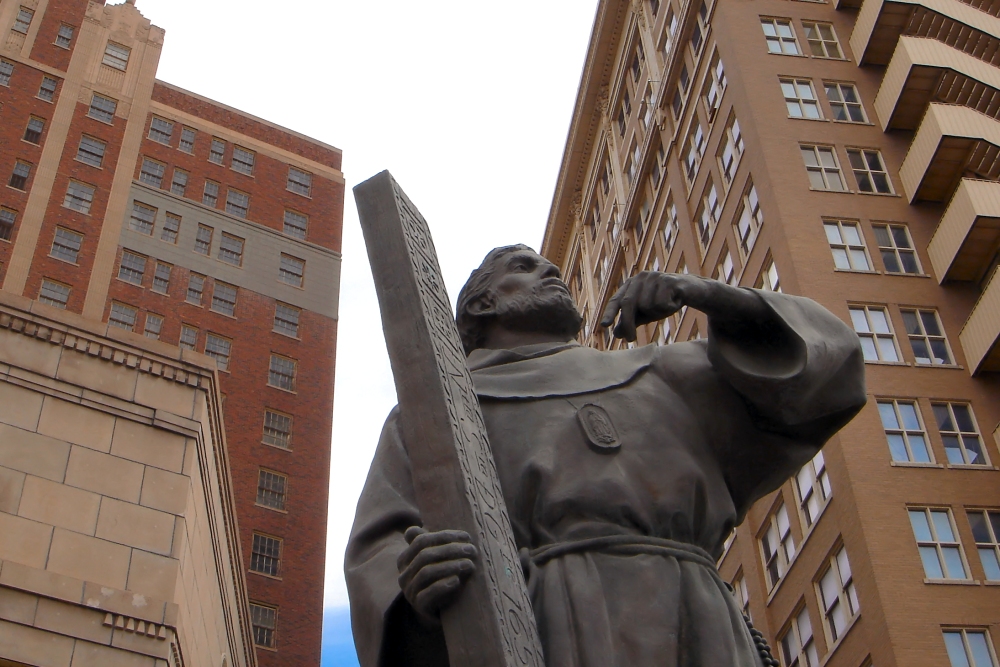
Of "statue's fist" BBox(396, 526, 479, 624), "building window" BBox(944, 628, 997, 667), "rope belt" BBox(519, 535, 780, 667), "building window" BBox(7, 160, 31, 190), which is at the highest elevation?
"building window" BBox(7, 160, 31, 190)

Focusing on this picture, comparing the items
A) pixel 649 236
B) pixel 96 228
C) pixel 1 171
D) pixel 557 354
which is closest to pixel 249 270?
pixel 96 228

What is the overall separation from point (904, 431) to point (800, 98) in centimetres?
1694

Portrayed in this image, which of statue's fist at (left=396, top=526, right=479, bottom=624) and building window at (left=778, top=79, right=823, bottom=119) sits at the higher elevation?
building window at (left=778, top=79, right=823, bottom=119)

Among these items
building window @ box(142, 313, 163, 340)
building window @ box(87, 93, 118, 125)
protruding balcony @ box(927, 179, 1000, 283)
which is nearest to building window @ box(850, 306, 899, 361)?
protruding balcony @ box(927, 179, 1000, 283)

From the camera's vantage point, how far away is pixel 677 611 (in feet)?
12.5

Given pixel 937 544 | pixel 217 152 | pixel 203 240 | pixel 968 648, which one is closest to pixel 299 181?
pixel 217 152

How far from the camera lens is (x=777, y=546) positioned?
40.8m

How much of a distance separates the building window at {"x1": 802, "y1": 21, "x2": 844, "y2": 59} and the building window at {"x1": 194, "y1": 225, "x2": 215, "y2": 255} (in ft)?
113

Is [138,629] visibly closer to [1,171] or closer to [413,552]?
[413,552]

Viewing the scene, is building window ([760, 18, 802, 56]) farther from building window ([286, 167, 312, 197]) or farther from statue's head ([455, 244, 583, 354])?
statue's head ([455, 244, 583, 354])

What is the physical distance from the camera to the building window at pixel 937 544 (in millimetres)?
33125

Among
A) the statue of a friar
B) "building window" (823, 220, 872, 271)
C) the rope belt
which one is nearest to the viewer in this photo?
the statue of a friar

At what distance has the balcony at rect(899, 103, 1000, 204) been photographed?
1618 inches

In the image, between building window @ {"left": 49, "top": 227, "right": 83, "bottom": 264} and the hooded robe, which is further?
building window @ {"left": 49, "top": 227, "right": 83, "bottom": 264}
